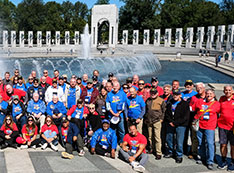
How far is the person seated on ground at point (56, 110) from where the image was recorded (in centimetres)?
678

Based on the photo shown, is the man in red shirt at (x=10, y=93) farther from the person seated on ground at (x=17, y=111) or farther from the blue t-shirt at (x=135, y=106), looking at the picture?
the blue t-shirt at (x=135, y=106)

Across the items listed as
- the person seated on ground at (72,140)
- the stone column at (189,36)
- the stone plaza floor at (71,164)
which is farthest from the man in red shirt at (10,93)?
the stone column at (189,36)

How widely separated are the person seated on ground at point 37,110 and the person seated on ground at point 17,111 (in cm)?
20

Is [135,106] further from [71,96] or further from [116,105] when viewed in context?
[71,96]

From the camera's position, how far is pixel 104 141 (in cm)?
602

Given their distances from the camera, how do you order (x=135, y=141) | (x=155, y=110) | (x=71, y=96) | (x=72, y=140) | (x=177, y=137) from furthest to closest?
(x=71, y=96) < (x=72, y=140) < (x=155, y=110) < (x=177, y=137) < (x=135, y=141)

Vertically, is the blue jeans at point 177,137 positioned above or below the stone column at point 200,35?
below

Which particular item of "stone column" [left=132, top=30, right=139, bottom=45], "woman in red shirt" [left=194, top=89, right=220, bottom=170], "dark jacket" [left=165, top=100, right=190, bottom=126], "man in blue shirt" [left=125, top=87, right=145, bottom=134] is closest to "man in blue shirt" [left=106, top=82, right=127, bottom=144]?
"man in blue shirt" [left=125, top=87, right=145, bottom=134]

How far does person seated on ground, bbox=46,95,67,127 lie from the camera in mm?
6784

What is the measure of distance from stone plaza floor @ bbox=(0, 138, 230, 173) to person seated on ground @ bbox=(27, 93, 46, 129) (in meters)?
1.02

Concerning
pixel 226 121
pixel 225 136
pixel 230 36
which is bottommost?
pixel 225 136

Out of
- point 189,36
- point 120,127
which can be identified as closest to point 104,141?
point 120,127

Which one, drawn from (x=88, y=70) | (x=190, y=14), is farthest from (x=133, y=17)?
(x=88, y=70)

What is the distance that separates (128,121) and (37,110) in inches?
102
